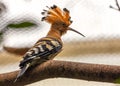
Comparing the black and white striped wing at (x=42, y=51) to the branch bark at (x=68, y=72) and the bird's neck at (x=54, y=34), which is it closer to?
the bird's neck at (x=54, y=34)

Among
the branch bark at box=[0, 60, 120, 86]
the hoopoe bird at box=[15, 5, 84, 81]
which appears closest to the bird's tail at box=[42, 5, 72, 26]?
the hoopoe bird at box=[15, 5, 84, 81]

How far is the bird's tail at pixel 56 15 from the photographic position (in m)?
2.03

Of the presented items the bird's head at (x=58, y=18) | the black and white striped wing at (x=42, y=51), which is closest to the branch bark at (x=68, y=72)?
the black and white striped wing at (x=42, y=51)

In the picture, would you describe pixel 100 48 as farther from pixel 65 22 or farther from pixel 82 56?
pixel 65 22

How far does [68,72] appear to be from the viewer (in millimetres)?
1194

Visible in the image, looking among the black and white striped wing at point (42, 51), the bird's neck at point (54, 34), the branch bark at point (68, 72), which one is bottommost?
the bird's neck at point (54, 34)

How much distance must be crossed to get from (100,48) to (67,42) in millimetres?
258

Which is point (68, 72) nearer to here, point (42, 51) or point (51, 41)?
point (42, 51)

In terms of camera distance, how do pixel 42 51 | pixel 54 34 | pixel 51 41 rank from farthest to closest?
1. pixel 54 34
2. pixel 51 41
3. pixel 42 51

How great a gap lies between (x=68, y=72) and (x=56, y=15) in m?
0.93

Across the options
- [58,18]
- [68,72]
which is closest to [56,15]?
[58,18]

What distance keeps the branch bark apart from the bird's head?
0.69 metres

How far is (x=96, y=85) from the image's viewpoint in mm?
3908

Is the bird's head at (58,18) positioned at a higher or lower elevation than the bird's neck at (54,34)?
higher
